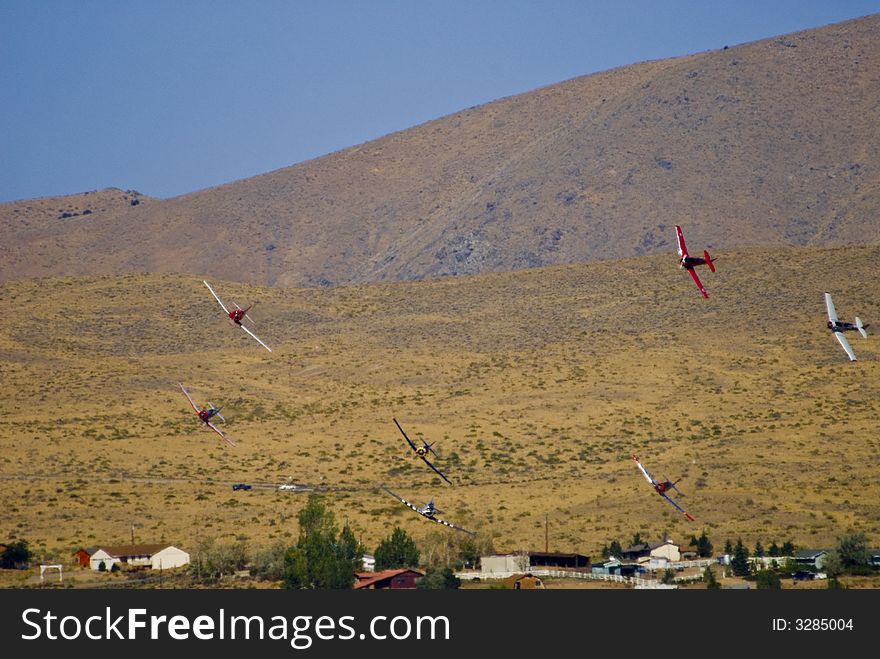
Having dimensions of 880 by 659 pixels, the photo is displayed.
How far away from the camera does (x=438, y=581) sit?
65875 millimetres

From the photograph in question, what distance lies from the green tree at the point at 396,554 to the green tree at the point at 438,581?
18.8ft

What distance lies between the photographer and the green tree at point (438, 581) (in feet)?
215

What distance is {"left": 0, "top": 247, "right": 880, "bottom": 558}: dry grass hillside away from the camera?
9119 cm

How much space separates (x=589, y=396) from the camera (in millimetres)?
121062

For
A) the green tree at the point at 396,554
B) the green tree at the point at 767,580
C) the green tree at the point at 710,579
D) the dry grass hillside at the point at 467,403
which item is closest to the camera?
the green tree at the point at 767,580

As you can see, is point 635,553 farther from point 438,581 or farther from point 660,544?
point 438,581

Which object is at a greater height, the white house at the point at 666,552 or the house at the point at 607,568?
the white house at the point at 666,552

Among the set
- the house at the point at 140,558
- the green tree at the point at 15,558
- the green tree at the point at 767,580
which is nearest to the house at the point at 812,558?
the green tree at the point at 767,580

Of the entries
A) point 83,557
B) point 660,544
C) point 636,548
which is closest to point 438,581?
point 636,548

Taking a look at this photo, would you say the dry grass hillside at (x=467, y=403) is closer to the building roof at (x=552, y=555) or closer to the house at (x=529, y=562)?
the building roof at (x=552, y=555)

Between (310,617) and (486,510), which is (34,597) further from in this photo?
(486,510)

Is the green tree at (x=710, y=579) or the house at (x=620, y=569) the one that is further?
the house at (x=620, y=569)

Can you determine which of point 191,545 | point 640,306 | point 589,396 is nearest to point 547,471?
point 589,396

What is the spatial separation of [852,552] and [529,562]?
15.6 meters
